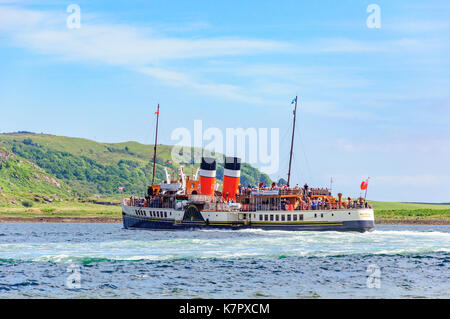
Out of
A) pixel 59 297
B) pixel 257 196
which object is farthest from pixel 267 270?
pixel 257 196

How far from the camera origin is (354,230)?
88312 millimetres

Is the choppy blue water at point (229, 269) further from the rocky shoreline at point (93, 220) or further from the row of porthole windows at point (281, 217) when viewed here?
the rocky shoreline at point (93, 220)

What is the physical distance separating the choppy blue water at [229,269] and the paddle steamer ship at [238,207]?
16.7m

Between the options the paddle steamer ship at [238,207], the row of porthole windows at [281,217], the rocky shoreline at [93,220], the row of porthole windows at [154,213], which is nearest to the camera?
the paddle steamer ship at [238,207]

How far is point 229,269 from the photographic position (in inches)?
1943

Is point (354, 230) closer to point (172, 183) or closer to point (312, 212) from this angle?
point (312, 212)

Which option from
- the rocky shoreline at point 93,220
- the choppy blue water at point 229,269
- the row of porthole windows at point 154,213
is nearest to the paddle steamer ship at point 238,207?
the row of porthole windows at point 154,213

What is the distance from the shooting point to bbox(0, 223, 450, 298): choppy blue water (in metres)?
38.8

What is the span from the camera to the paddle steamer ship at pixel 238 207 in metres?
90.1

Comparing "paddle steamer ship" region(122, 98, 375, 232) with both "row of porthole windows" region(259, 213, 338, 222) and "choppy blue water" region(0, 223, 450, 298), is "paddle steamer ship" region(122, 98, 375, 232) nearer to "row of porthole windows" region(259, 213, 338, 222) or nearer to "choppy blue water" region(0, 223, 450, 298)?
"row of porthole windows" region(259, 213, 338, 222)

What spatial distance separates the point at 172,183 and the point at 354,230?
33.9 metres

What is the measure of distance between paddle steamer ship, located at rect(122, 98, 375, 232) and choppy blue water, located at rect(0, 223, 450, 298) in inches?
656

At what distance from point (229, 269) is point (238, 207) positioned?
50.0 metres

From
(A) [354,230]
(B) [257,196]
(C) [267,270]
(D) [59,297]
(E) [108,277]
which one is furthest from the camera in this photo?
(B) [257,196]
